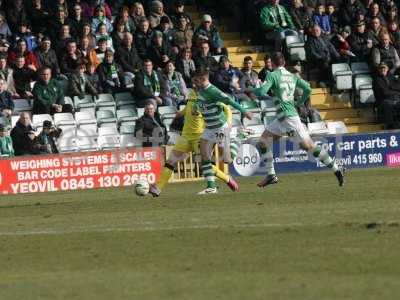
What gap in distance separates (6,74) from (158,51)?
4314 mm

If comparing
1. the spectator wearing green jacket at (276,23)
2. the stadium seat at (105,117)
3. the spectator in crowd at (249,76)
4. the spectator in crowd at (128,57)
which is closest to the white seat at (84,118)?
the stadium seat at (105,117)

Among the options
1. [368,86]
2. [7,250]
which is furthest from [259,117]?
[7,250]

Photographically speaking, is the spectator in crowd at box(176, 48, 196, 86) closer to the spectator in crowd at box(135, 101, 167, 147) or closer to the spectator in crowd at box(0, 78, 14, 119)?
the spectator in crowd at box(135, 101, 167, 147)

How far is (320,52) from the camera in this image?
3269cm

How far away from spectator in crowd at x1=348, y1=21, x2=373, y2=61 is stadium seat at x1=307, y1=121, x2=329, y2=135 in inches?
147

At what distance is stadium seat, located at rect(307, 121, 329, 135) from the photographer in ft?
99.1

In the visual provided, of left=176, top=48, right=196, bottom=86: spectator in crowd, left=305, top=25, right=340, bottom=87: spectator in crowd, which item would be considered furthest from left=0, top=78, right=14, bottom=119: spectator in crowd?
left=305, top=25, right=340, bottom=87: spectator in crowd

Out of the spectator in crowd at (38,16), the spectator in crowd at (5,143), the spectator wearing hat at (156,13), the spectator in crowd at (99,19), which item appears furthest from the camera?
the spectator wearing hat at (156,13)

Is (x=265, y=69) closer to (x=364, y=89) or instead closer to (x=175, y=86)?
(x=175, y=86)

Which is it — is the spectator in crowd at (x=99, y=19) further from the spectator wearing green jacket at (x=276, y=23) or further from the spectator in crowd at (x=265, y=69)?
the spectator wearing green jacket at (x=276, y=23)

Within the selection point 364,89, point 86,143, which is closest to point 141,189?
point 86,143

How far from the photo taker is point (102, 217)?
17531mm

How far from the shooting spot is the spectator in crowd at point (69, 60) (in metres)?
28.8

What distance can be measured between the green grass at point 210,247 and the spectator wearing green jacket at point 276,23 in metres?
12.6
